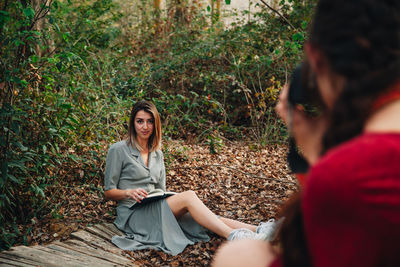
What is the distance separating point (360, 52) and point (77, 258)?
2414 mm

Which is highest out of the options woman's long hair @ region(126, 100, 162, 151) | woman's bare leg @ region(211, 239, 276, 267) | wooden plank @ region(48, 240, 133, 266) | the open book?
woman's long hair @ region(126, 100, 162, 151)

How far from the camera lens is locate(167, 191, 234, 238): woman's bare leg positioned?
3400 millimetres

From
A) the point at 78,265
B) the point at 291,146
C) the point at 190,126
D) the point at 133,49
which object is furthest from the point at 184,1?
the point at 291,146

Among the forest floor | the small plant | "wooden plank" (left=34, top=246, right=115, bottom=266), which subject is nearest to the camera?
"wooden plank" (left=34, top=246, right=115, bottom=266)

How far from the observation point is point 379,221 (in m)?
0.69

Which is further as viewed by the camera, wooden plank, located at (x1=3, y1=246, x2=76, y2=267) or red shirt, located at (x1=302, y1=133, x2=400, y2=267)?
wooden plank, located at (x1=3, y1=246, x2=76, y2=267)

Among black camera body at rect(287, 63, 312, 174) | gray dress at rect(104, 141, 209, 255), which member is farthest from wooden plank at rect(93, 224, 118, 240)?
black camera body at rect(287, 63, 312, 174)

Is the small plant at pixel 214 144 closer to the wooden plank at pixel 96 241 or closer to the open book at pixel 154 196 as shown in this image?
the open book at pixel 154 196

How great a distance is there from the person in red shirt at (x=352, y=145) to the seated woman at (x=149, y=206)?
2519mm

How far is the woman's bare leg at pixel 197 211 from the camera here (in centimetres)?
340

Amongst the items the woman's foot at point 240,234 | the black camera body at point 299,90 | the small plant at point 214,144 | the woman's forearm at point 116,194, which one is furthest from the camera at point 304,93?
the small plant at point 214,144

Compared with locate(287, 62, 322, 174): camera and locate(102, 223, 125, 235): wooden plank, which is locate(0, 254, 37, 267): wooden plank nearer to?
locate(102, 223, 125, 235): wooden plank

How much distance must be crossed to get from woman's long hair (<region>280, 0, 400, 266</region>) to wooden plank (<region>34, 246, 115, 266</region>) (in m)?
2.19

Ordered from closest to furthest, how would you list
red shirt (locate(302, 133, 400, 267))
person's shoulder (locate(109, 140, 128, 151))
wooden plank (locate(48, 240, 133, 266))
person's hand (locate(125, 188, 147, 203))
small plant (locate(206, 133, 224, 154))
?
red shirt (locate(302, 133, 400, 267))
wooden plank (locate(48, 240, 133, 266))
person's hand (locate(125, 188, 147, 203))
person's shoulder (locate(109, 140, 128, 151))
small plant (locate(206, 133, 224, 154))
